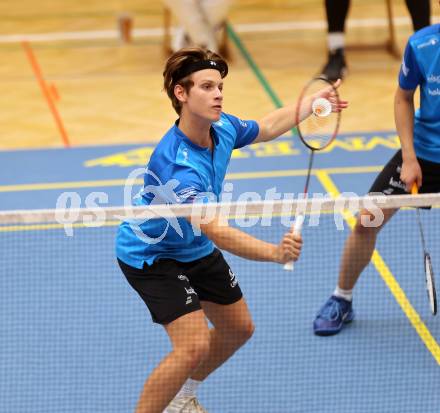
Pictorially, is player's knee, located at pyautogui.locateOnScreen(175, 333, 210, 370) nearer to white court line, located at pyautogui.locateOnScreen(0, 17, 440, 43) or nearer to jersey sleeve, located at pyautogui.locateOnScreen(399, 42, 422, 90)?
jersey sleeve, located at pyautogui.locateOnScreen(399, 42, 422, 90)

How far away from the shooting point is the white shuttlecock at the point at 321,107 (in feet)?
14.5

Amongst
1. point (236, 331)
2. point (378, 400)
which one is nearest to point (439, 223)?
point (378, 400)

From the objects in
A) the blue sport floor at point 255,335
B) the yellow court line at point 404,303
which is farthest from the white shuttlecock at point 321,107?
the yellow court line at point 404,303

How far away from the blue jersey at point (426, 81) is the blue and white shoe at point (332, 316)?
0.98m

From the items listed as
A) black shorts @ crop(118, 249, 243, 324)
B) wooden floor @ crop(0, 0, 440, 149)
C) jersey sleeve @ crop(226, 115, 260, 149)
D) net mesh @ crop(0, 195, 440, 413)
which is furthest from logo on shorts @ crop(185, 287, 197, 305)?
wooden floor @ crop(0, 0, 440, 149)

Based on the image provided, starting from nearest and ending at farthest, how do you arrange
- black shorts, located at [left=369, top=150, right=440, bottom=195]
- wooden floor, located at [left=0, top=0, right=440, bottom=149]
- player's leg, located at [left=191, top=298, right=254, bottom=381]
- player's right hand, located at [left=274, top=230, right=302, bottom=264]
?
player's right hand, located at [left=274, top=230, right=302, bottom=264], player's leg, located at [left=191, top=298, right=254, bottom=381], black shorts, located at [left=369, top=150, right=440, bottom=195], wooden floor, located at [left=0, top=0, right=440, bottom=149]

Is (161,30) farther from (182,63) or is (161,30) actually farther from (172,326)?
(172,326)

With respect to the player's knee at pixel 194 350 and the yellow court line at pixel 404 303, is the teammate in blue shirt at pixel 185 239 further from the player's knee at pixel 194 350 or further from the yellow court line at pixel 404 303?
the yellow court line at pixel 404 303

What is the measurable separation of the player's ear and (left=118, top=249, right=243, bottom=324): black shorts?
2.37 ft

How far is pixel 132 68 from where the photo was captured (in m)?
10.9

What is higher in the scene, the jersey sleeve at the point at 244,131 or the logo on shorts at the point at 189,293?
the jersey sleeve at the point at 244,131

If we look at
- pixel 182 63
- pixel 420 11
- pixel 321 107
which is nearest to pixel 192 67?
pixel 182 63

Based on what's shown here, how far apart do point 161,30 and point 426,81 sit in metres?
7.72

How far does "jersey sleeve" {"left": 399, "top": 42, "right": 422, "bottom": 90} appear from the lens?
5.04m
